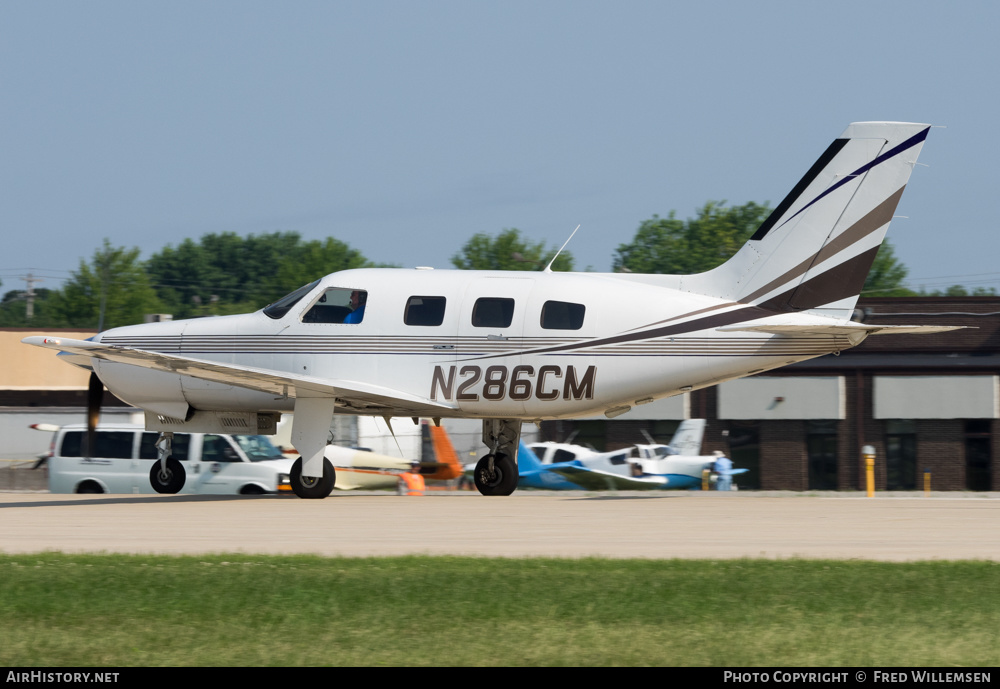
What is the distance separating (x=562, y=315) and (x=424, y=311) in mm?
2249

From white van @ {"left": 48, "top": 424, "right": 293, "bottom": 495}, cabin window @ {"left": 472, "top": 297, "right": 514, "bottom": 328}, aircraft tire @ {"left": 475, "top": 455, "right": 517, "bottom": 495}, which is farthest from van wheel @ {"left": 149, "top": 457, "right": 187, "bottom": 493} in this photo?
cabin window @ {"left": 472, "top": 297, "right": 514, "bottom": 328}

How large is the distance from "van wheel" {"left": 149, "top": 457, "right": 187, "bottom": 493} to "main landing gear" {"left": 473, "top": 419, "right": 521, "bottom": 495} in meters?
5.24

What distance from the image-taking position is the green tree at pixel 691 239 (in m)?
109

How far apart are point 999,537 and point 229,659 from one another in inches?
→ 365

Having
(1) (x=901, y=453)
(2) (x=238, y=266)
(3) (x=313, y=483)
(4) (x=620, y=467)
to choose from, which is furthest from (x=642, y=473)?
(2) (x=238, y=266)

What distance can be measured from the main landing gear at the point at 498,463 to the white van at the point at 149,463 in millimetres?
7555

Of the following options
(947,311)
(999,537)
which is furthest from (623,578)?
(947,311)

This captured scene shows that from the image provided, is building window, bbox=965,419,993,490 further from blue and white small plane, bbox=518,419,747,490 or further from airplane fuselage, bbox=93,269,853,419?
airplane fuselage, bbox=93,269,853,419

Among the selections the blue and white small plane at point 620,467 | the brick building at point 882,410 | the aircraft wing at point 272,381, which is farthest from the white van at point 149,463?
the brick building at point 882,410

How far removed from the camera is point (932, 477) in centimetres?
4462

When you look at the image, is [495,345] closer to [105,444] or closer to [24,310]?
[105,444]

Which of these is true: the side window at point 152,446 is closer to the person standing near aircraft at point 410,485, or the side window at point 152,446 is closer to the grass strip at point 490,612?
the person standing near aircraft at point 410,485

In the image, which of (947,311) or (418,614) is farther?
(947,311)
